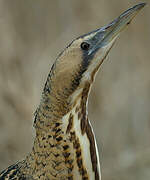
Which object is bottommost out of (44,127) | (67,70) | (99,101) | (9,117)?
(44,127)

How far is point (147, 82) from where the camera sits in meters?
4.31

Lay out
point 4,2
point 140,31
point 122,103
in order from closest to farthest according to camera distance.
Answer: point 4,2
point 140,31
point 122,103

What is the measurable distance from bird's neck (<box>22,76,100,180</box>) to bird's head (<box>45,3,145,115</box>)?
28 mm

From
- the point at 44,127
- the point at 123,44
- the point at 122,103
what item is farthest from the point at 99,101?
the point at 44,127

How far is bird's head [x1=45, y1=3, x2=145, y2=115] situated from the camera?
2188 mm

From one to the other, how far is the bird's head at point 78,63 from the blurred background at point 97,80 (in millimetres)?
1552

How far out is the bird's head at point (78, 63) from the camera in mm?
2188

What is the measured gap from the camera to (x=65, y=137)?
2209 mm

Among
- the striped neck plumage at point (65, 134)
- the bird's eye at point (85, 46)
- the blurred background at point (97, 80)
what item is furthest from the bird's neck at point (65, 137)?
the blurred background at point (97, 80)

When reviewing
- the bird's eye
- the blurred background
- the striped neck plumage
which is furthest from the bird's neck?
the blurred background

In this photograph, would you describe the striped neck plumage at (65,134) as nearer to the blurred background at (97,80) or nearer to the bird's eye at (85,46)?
the bird's eye at (85,46)

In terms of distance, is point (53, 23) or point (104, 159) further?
point (104, 159)

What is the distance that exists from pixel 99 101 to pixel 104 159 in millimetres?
664

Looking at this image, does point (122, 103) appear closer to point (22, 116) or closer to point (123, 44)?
point (123, 44)
